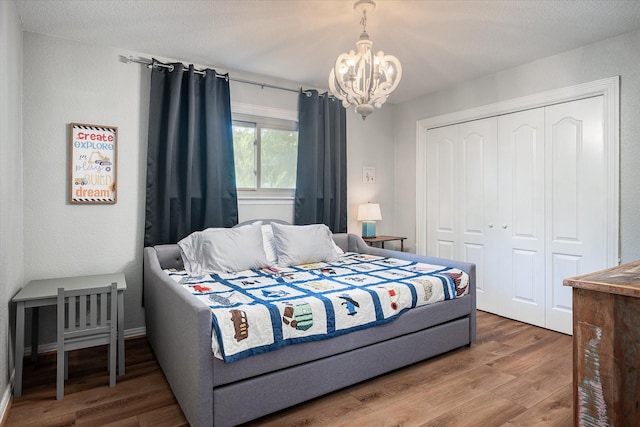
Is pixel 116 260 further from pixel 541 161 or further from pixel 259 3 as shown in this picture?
pixel 541 161

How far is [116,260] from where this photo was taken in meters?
3.08

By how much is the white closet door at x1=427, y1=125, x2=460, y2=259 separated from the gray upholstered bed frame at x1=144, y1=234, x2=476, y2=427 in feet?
4.49

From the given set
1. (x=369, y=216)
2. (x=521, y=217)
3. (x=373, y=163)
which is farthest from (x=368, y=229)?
(x=521, y=217)

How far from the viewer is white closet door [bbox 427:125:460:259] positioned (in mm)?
4168

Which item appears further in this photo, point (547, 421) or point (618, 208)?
point (618, 208)

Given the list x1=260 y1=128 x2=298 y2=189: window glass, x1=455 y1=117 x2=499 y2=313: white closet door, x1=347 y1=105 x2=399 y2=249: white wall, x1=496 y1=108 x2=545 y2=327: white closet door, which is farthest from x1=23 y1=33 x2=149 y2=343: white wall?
x1=496 y1=108 x2=545 y2=327: white closet door

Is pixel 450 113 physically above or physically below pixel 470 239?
above

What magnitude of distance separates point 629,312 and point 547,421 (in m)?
0.88

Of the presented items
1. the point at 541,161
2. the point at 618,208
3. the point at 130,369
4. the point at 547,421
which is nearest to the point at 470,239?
the point at 541,161

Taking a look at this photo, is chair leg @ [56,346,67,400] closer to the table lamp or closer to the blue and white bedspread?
the blue and white bedspread

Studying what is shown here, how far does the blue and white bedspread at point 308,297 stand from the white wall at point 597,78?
1404 mm

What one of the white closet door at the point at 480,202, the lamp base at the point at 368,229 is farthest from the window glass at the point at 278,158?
the white closet door at the point at 480,202

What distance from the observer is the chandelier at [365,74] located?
7.40 ft

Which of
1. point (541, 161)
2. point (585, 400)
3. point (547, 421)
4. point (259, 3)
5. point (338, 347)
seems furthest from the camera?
point (541, 161)
